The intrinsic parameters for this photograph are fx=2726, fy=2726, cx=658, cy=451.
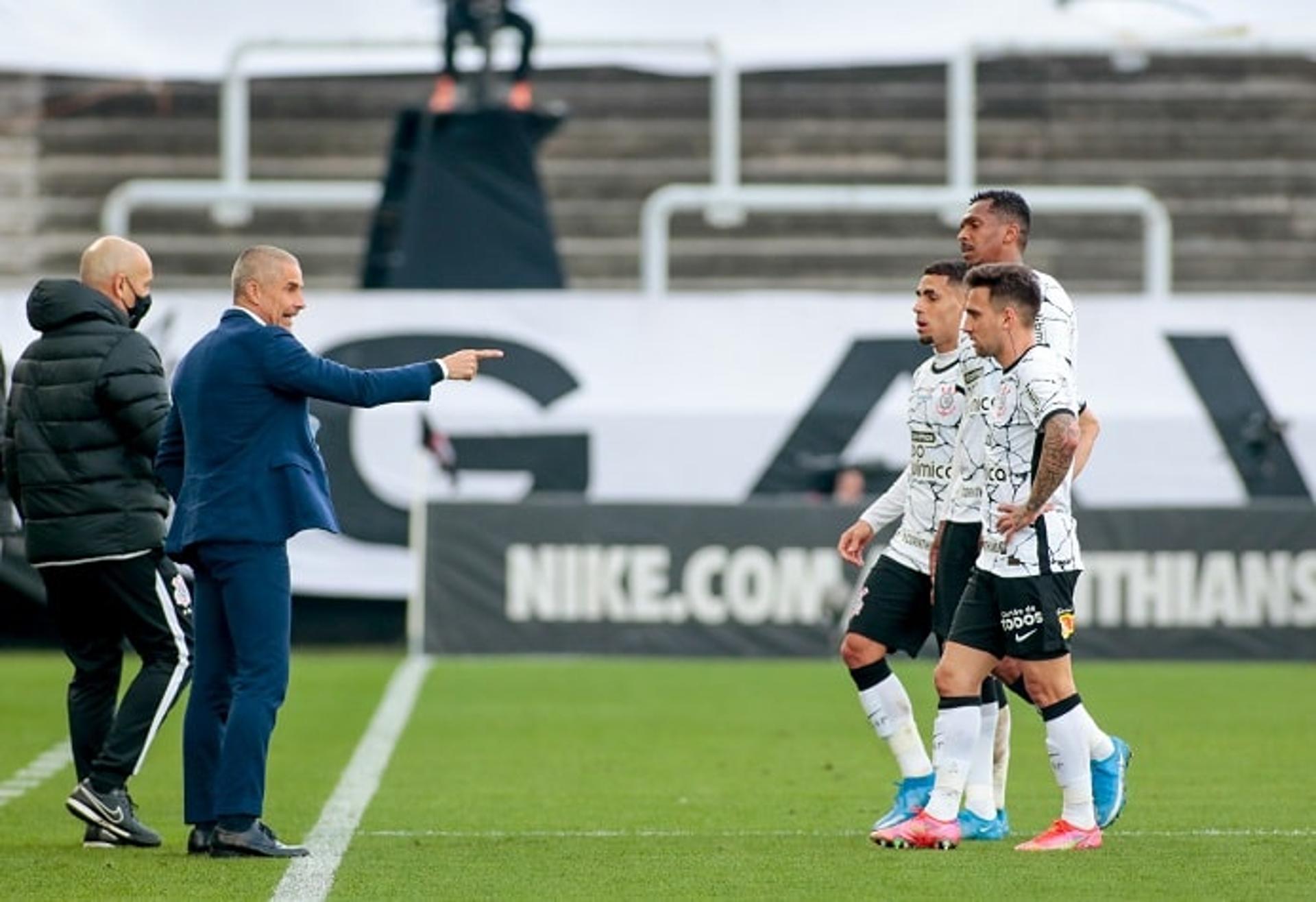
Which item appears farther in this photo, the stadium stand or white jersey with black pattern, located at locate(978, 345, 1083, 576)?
the stadium stand

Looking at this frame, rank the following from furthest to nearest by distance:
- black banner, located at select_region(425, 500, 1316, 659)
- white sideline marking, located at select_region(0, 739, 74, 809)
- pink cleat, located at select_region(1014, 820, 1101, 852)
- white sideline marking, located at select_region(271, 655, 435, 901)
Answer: black banner, located at select_region(425, 500, 1316, 659)
white sideline marking, located at select_region(0, 739, 74, 809)
pink cleat, located at select_region(1014, 820, 1101, 852)
white sideline marking, located at select_region(271, 655, 435, 901)

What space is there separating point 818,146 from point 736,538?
8868 mm

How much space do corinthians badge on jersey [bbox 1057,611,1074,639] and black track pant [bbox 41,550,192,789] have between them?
3.07 metres

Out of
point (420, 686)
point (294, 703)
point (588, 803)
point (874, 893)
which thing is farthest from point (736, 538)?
point (874, 893)

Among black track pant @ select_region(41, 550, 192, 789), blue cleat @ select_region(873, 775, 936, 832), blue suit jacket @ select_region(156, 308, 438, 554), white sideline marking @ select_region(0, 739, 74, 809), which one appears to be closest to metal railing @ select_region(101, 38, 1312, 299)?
white sideline marking @ select_region(0, 739, 74, 809)

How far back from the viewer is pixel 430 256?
885 inches

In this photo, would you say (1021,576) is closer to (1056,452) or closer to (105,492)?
(1056,452)

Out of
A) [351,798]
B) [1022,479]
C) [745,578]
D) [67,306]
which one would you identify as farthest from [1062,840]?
[745,578]

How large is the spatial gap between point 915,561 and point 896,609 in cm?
18

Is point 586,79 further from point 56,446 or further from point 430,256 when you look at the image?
point 56,446

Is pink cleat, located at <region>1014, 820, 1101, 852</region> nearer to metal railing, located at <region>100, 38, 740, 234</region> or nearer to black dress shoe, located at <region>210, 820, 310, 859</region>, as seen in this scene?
black dress shoe, located at <region>210, 820, 310, 859</region>

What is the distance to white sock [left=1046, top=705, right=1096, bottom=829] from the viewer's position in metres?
8.89

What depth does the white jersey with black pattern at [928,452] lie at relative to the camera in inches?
372

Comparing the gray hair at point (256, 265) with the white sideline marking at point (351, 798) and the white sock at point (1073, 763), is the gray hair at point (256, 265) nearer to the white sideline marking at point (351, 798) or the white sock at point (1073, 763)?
the white sideline marking at point (351, 798)
